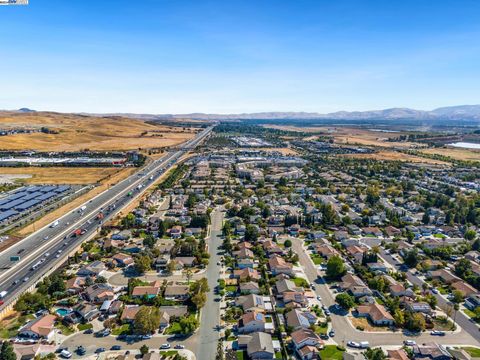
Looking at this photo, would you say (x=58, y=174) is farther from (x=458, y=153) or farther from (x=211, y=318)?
(x=458, y=153)

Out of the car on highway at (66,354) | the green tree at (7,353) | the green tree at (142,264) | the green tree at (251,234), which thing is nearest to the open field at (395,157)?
the green tree at (251,234)

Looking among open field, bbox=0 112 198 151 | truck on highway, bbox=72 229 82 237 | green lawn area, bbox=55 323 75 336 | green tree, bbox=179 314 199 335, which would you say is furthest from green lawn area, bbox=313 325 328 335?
open field, bbox=0 112 198 151

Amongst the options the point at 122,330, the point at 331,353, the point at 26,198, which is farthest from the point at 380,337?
the point at 26,198

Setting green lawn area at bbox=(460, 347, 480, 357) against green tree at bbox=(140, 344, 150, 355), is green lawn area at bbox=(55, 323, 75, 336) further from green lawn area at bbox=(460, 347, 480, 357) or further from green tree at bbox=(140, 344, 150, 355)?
green lawn area at bbox=(460, 347, 480, 357)

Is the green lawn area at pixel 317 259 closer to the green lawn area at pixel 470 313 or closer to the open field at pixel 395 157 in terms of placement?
the green lawn area at pixel 470 313

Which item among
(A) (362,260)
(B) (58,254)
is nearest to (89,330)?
(B) (58,254)

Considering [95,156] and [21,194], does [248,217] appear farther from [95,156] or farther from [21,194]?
[95,156]
